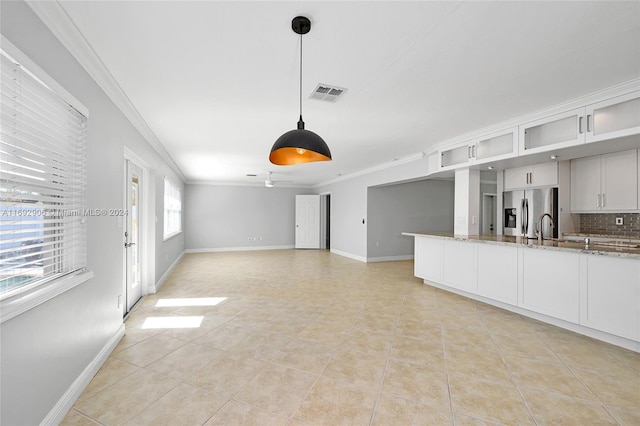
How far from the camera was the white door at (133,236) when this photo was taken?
153 inches

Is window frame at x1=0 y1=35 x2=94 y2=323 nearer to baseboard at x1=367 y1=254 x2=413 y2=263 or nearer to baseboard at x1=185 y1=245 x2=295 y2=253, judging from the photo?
baseboard at x1=367 y1=254 x2=413 y2=263

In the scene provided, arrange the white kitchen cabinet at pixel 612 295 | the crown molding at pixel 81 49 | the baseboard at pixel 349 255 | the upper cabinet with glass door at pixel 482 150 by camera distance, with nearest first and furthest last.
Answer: the crown molding at pixel 81 49 < the white kitchen cabinet at pixel 612 295 < the upper cabinet with glass door at pixel 482 150 < the baseboard at pixel 349 255

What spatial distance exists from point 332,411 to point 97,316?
2.10 m

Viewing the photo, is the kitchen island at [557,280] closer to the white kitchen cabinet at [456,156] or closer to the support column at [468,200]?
the support column at [468,200]

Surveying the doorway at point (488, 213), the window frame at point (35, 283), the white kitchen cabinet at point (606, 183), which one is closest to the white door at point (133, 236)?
the window frame at point (35, 283)

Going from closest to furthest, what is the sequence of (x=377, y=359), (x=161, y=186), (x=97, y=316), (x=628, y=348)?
(x=97, y=316) → (x=377, y=359) → (x=628, y=348) → (x=161, y=186)

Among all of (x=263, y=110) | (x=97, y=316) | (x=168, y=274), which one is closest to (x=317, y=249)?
(x=168, y=274)

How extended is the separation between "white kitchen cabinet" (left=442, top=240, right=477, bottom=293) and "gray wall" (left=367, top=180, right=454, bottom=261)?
312 cm

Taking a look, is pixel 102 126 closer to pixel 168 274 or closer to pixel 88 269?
pixel 88 269

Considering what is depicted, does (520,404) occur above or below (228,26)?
below

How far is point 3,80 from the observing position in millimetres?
1388

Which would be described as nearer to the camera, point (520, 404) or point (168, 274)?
point (520, 404)

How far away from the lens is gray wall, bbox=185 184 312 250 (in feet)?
32.1

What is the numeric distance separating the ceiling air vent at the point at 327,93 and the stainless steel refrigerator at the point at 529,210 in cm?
416
